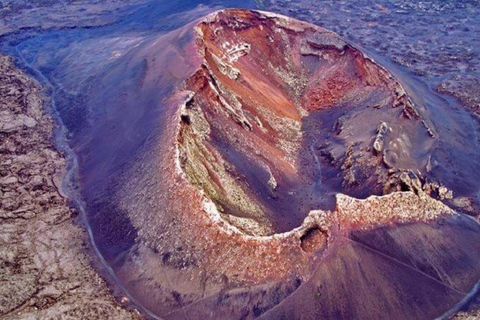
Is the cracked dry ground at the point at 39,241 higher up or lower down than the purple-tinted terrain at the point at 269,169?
lower down

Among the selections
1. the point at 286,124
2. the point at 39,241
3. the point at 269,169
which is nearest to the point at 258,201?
the point at 269,169

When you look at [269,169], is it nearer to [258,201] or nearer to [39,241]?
[258,201]

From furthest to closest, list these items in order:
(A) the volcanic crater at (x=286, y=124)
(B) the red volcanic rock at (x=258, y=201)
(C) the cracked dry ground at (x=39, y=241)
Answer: (A) the volcanic crater at (x=286, y=124) → (B) the red volcanic rock at (x=258, y=201) → (C) the cracked dry ground at (x=39, y=241)

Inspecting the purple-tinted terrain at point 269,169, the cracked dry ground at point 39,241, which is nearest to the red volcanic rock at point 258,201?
the purple-tinted terrain at point 269,169

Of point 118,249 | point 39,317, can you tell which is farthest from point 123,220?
point 39,317

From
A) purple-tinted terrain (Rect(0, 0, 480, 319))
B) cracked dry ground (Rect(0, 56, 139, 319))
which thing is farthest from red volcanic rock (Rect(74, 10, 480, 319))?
cracked dry ground (Rect(0, 56, 139, 319))

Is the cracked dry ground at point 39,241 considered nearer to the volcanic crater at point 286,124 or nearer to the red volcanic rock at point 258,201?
the red volcanic rock at point 258,201
